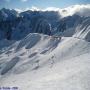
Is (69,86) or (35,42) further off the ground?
(35,42)

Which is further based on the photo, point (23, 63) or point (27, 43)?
point (27, 43)

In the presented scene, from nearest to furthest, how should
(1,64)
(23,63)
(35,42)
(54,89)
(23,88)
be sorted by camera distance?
(54,89) → (23,88) → (23,63) → (1,64) → (35,42)

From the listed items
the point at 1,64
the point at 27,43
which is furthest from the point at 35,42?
the point at 1,64

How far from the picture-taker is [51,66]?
2464 cm

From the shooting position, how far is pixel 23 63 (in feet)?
105

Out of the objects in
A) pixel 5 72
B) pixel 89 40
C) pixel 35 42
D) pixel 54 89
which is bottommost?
pixel 54 89

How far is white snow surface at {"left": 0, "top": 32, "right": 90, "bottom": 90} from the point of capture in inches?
611

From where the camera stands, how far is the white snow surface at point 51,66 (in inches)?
611

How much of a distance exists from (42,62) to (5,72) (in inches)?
293

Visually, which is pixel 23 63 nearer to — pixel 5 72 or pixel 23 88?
pixel 5 72

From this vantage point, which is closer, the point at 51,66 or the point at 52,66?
the point at 52,66

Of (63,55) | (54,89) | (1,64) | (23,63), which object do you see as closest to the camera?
(54,89)

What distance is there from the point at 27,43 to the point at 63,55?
784 inches

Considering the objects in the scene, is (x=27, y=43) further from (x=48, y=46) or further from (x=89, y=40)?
(x=89, y=40)
